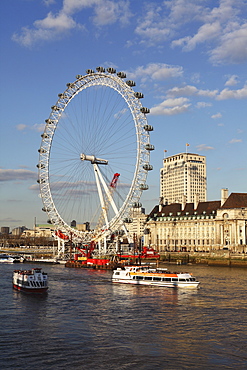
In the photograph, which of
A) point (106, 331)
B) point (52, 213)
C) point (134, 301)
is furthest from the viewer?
point (52, 213)

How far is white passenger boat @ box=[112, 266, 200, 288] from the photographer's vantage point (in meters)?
58.6

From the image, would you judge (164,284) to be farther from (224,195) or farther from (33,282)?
(224,195)

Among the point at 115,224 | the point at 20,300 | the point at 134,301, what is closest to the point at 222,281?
the point at 134,301

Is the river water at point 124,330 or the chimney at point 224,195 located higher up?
the chimney at point 224,195

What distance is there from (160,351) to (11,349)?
856 cm

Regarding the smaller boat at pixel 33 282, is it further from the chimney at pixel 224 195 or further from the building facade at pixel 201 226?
the chimney at pixel 224 195

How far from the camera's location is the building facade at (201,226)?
120438 millimetres

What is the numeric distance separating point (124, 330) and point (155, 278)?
2953cm

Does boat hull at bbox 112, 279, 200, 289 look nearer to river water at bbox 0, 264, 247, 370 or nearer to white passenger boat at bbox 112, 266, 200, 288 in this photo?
white passenger boat at bbox 112, 266, 200, 288

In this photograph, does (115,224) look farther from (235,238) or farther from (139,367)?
(139,367)

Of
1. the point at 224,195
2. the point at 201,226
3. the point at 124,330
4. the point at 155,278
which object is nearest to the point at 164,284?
the point at 155,278

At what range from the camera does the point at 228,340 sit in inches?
1208

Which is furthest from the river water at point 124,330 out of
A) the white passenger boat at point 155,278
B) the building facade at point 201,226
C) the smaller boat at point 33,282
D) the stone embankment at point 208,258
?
the building facade at point 201,226

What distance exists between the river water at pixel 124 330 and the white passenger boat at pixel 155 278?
13.7ft
